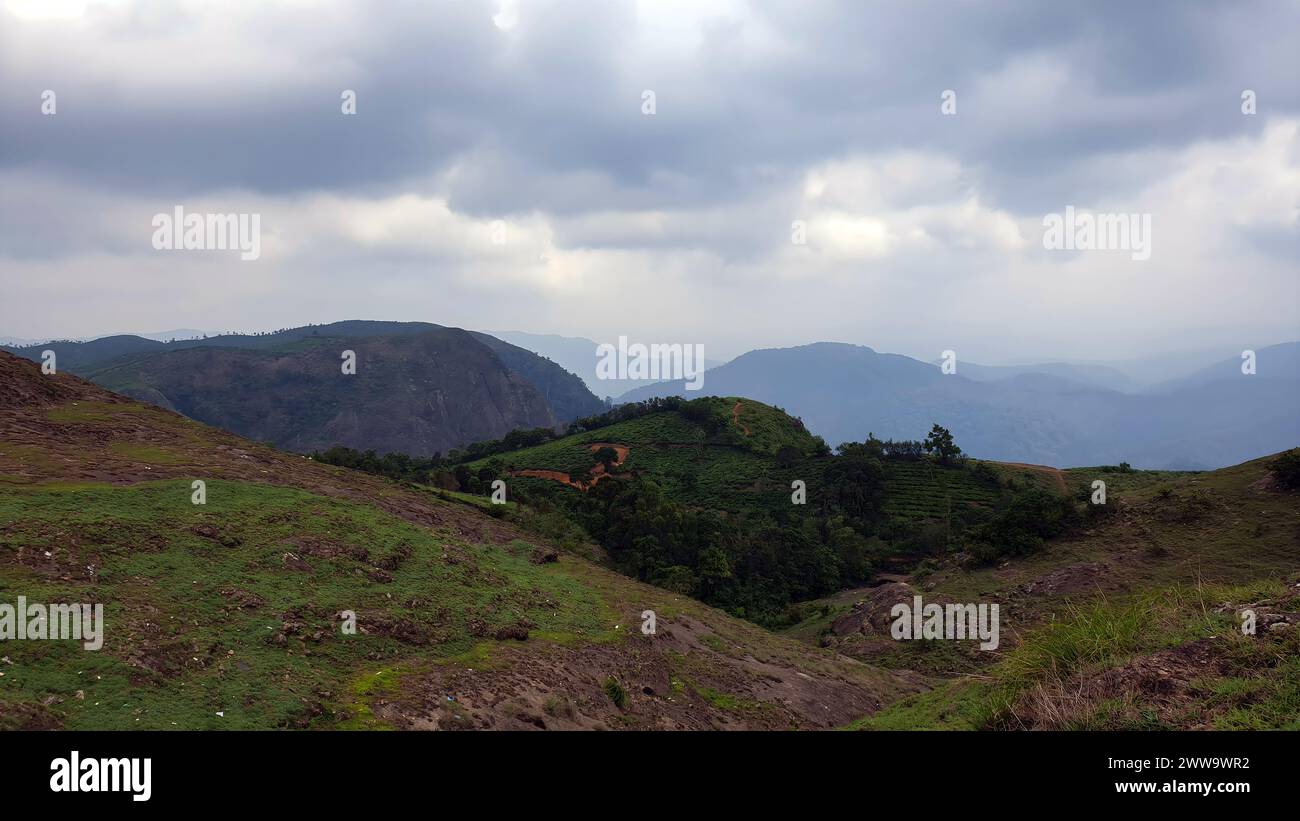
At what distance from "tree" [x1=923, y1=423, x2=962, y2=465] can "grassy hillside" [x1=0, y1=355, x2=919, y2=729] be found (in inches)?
2277

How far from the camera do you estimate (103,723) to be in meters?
11.1

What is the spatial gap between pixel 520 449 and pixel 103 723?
334 feet

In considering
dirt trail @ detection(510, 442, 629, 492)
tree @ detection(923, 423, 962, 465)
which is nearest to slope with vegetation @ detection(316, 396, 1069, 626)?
tree @ detection(923, 423, 962, 465)

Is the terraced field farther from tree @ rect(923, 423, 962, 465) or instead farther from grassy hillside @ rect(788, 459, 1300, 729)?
grassy hillside @ rect(788, 459, 1300, 729)

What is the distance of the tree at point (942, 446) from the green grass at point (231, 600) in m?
66.6

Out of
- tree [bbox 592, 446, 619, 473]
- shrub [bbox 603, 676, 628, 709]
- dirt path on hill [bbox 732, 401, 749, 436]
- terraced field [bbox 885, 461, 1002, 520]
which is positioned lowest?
shrub [bbox 603, 676, 628, 709]

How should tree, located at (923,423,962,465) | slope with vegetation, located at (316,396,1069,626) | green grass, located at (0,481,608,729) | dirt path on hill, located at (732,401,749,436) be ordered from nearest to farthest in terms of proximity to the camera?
green grass, located at (0,481,608,729), slope with vegetation, located at (316,396,1069,626), tree, located at (923,423,962,465), dirt path on hill, located at (732,401,749,436)

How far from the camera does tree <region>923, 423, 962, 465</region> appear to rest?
83125mm

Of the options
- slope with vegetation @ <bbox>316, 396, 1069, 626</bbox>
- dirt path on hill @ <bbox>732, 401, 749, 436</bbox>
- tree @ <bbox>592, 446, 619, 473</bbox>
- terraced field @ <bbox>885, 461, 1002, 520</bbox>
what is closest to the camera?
slope with vegetation @ <bbox>316, 396, 1069, 626</bbox>

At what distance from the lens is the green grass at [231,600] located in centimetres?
1222

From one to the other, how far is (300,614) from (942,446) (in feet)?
259

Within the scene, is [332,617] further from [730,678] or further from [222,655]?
[730,678]

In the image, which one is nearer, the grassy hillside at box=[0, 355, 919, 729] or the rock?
the grassy hillside at box=[0, 355, 919, 729]

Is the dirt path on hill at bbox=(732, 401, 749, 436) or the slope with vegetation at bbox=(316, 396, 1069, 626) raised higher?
the dirt path on hill at bbox=(732, 401, 749, 436)
